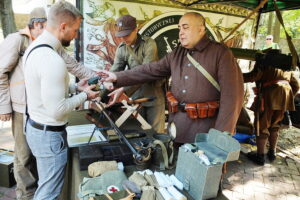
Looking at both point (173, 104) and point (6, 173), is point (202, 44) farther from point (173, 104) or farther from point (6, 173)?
point (6, 173)

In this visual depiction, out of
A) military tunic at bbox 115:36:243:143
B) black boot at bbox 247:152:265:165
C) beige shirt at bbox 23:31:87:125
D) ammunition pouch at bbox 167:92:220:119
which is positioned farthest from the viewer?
black boot at bbox 247:152:265:165

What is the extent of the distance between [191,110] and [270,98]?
2623 mm

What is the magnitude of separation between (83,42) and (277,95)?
11.2 ft

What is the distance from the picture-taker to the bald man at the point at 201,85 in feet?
7.01

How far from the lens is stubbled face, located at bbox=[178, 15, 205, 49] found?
2.22m

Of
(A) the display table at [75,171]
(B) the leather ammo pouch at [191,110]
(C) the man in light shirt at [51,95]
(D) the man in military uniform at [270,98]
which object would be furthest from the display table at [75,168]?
(D) the man in military uniform at [270,98]

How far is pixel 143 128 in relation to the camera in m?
2.74

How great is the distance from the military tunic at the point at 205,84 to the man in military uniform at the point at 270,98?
2198 millimetres

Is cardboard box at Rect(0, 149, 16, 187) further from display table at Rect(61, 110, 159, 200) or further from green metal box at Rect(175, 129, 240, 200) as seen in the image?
green metal box at Rect(175, 129, 240, 200)

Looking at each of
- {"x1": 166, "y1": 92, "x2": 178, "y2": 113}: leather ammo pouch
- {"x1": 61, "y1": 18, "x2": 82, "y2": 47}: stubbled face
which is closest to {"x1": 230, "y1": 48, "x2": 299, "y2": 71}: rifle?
{"x1": 166, "y1": 92, "x2": 178, "y2": 113}: leather ammo pouch

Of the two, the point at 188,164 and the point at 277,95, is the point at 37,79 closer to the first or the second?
the point at 188,164

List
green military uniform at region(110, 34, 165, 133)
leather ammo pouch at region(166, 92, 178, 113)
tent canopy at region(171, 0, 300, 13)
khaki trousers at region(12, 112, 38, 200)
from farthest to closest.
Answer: tent canopy at region(171, 0, 300, 13), green military uniform at region(110, 34, 165, 133), khaki trousers at region(12, 112, 38, 200), leather ammo pouch at region(166, 92, 178, 113)

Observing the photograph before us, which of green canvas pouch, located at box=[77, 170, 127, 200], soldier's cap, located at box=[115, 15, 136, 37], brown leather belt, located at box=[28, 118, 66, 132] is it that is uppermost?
soldier's cap, located at box=[115, 15, 136, 37]

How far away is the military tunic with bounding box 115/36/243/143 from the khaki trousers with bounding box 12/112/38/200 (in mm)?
1193
